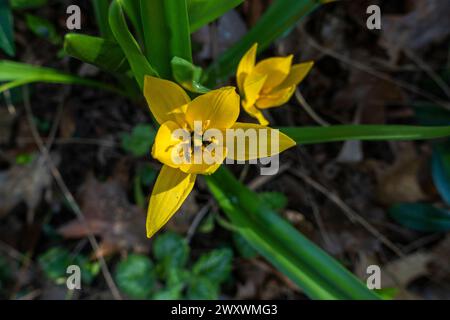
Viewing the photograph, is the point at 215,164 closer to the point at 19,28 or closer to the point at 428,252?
the point at 428,252

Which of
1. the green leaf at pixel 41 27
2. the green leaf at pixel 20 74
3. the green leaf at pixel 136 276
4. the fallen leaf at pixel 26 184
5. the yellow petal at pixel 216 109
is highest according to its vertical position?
the green leaf at pixel 41 27

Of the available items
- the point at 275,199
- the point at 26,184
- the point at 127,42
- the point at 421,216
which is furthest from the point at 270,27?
the point at 26,184

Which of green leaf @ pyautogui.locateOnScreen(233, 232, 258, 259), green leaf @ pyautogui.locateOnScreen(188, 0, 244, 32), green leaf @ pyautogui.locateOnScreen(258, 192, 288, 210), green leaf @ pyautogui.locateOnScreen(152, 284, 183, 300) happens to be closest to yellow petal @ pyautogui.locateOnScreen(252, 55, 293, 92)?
green leaf @ pyautogui.locateOnScreen(188, 0, 244, 32)

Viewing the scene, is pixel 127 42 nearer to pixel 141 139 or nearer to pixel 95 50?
pixel 95 50

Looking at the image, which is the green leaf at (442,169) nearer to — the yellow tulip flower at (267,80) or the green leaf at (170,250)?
the yellow tulip flower at (267,80)

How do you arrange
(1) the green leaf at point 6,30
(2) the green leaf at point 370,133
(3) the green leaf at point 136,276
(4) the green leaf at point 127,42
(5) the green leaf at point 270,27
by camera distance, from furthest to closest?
(3) the green leaf at point 136,276
(1) the green leaf at point 6,30
(5) the green leaf at point 270,27
(2) the green leaf at point 370,133
(4) the green leaf at point 127,42

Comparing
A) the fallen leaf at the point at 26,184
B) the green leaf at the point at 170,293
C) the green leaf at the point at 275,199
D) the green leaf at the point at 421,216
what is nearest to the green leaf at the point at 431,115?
the green leaf at the point at 421,216

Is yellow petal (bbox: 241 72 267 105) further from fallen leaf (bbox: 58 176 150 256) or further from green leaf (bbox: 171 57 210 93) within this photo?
fallen leaf (bbox: 58 176 150 256)
